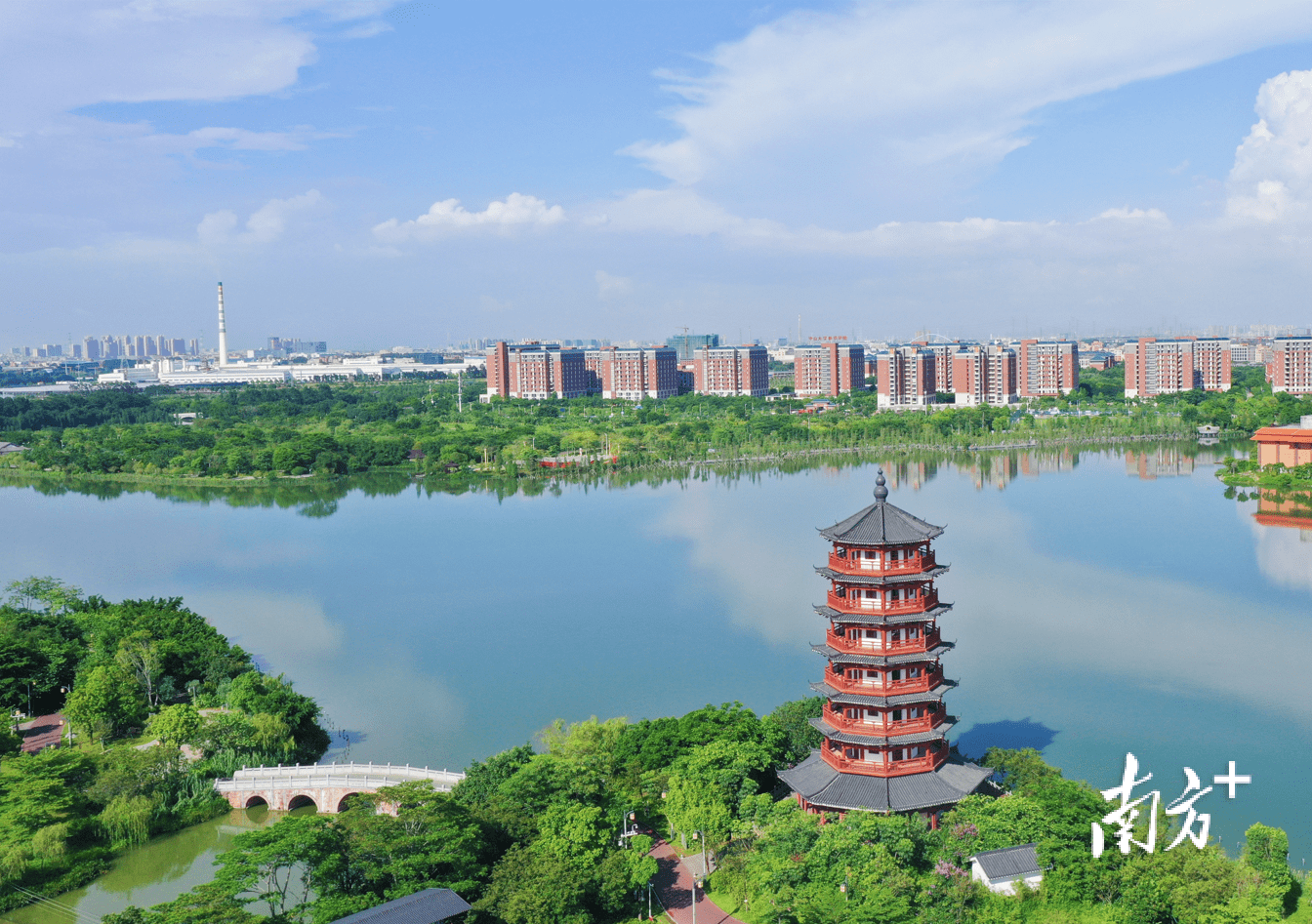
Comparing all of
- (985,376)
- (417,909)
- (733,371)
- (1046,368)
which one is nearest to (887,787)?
(417,909)

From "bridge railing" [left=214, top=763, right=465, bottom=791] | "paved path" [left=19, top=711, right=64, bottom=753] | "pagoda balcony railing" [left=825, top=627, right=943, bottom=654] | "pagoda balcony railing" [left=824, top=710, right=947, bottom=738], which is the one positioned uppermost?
"pagoda balcony railing" [left=825, top=627, right=943, bottom=654]

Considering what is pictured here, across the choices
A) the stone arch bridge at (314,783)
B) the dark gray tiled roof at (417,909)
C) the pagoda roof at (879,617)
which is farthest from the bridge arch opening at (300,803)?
the pagoda roof at (879,617)

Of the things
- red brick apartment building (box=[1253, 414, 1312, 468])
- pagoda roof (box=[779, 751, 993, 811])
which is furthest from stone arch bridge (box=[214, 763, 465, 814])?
red brick apartment building (box=[1253, 414, 1312, 468])

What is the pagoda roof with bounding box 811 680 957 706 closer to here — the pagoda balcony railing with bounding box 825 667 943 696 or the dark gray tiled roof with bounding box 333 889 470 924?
the pagoda balcony railing with bounding box 825 667 943 696

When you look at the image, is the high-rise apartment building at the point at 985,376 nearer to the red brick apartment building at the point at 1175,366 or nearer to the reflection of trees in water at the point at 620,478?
the red brick apartment building at the point at 1175,366

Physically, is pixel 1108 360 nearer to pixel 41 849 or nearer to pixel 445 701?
pixel 445 701
